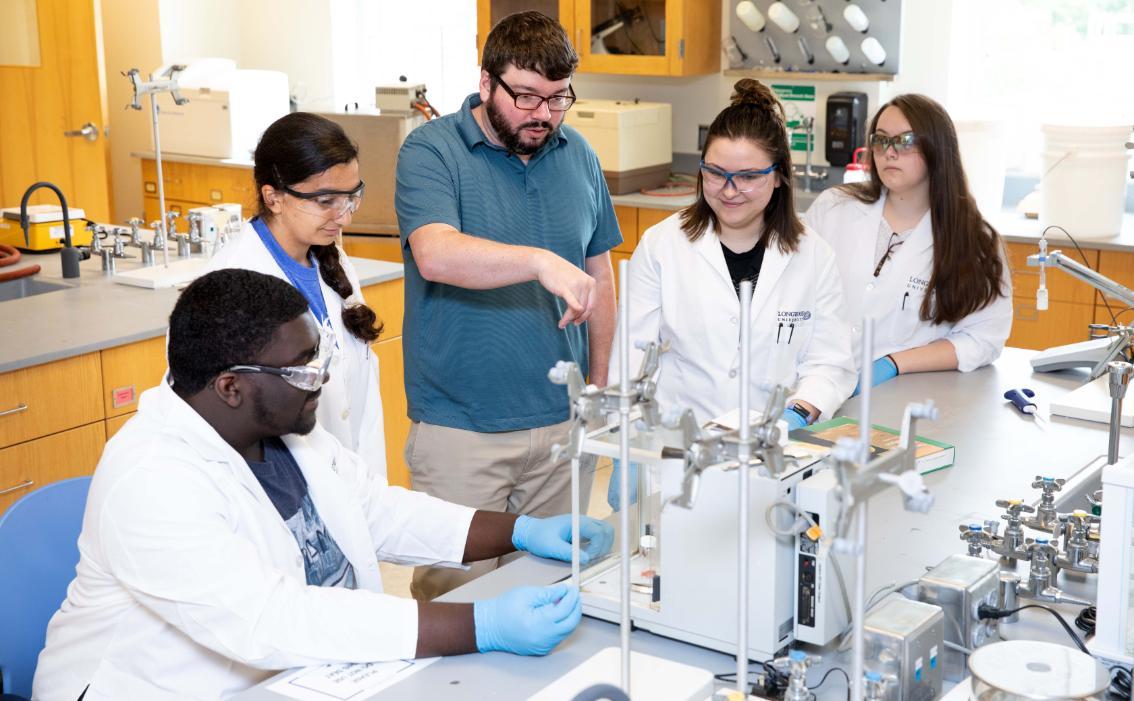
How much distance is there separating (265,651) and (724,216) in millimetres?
1072

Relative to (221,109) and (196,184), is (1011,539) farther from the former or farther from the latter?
(196,184)

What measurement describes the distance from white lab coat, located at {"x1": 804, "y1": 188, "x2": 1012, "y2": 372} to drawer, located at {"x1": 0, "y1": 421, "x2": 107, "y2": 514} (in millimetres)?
1780

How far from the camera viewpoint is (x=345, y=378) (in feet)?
6.95

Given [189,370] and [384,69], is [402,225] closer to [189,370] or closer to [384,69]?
[189,370]

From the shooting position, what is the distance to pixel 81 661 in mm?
1541

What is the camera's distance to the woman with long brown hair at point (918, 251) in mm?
2381

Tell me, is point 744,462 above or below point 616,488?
above

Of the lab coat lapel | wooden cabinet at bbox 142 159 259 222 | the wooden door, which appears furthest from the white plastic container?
the wooden door

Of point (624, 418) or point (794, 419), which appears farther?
point (794, 419)

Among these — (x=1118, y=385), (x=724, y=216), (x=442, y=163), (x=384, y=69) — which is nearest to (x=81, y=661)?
(x=442, y=163)

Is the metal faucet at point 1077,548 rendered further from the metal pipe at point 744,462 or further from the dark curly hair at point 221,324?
the dark curly hair at point 221,324

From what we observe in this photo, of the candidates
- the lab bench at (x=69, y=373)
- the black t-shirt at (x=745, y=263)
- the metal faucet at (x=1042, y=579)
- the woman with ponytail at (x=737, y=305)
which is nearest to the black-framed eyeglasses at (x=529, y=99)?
the woman with ponytail at (x=737, y=305)

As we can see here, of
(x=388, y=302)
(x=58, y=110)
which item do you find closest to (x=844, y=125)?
(x=388, y=302)

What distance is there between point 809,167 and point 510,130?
2.61 metres
